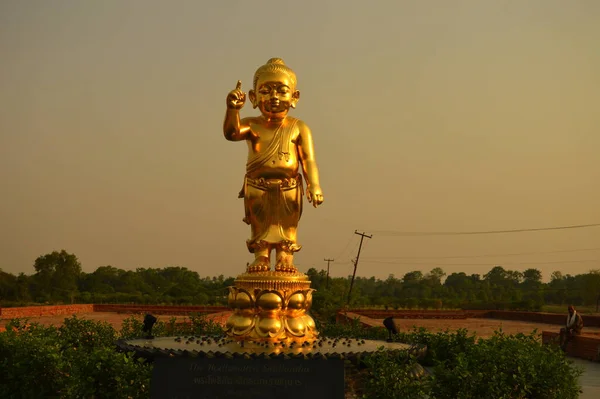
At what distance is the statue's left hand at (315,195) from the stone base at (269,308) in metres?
0.90

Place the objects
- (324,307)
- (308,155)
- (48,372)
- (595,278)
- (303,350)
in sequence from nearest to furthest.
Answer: (48,372) < (303,350) < (308,155) < (324,307) < (595,278)

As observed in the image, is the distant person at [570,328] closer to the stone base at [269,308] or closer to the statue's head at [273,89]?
the stone base at [269,308]

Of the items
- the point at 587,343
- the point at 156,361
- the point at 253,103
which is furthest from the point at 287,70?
the point at 587,343

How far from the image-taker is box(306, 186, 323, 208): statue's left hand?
275 inches

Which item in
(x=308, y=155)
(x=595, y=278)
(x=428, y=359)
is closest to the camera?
(x=308, y=155)

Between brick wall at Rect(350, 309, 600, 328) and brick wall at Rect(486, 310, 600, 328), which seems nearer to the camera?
brick wall at Rect(486, 310, 600, 328)

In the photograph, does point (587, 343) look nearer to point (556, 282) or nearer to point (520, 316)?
point (520, 316)

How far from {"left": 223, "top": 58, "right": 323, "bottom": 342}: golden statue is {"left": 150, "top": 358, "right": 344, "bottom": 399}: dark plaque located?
68.1 inches

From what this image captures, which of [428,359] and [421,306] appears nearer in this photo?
[428,359]

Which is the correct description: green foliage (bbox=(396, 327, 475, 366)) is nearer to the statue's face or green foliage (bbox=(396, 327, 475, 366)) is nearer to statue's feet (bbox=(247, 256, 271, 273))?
statue's feet (bbox=(247, 256, 271, 273))

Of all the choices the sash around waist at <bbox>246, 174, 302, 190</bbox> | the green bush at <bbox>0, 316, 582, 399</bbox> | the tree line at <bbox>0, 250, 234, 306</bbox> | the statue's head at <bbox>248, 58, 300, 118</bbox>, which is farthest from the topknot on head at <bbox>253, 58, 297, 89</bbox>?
the tree line at <bbox>0, 250, 234, 306</bbox>

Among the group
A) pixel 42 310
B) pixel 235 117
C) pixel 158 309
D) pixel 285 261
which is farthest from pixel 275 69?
pixel 158 309

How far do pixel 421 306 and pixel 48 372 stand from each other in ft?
89.0

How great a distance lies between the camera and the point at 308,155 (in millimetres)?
7184
